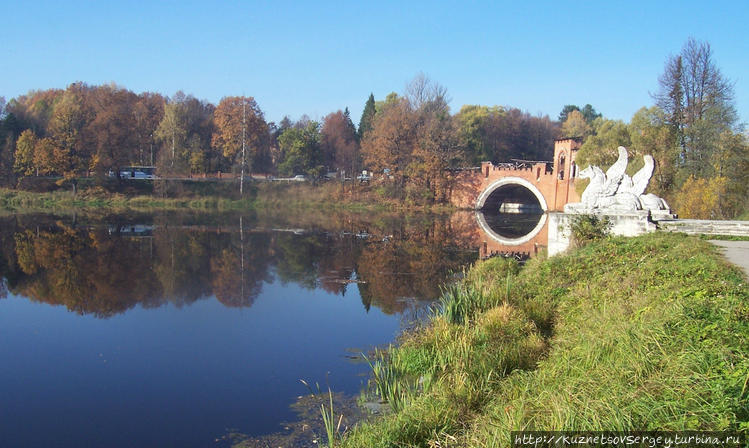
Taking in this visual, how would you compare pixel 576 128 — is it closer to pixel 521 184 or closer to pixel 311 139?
pixel 521 184

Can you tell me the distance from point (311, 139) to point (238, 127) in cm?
649

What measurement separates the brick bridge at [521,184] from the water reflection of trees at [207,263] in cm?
1578

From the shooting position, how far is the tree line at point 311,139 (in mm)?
24828

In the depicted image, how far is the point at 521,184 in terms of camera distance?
133 feet

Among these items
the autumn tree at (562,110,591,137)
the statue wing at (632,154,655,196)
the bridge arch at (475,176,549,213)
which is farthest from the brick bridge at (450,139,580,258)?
the statue wing at (632,154,655,196)

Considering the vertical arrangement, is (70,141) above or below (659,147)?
above

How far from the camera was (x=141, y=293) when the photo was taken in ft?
40.3

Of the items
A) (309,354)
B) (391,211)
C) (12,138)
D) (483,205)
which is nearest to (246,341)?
(309,354)

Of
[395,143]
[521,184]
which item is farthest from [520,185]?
[395,143]

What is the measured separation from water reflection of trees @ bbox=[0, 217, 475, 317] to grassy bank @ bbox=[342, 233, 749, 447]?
3.83m

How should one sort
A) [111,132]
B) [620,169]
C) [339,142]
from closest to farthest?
[620,169], [111,132], [339,142]

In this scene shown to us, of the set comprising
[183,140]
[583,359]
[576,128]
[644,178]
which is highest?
[576,128]

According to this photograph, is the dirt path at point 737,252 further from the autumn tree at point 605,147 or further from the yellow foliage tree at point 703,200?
the autumn tree at point 605,147

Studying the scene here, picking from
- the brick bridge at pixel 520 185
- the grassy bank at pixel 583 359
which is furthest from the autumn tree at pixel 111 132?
the grassy bank at pixel 583 359
